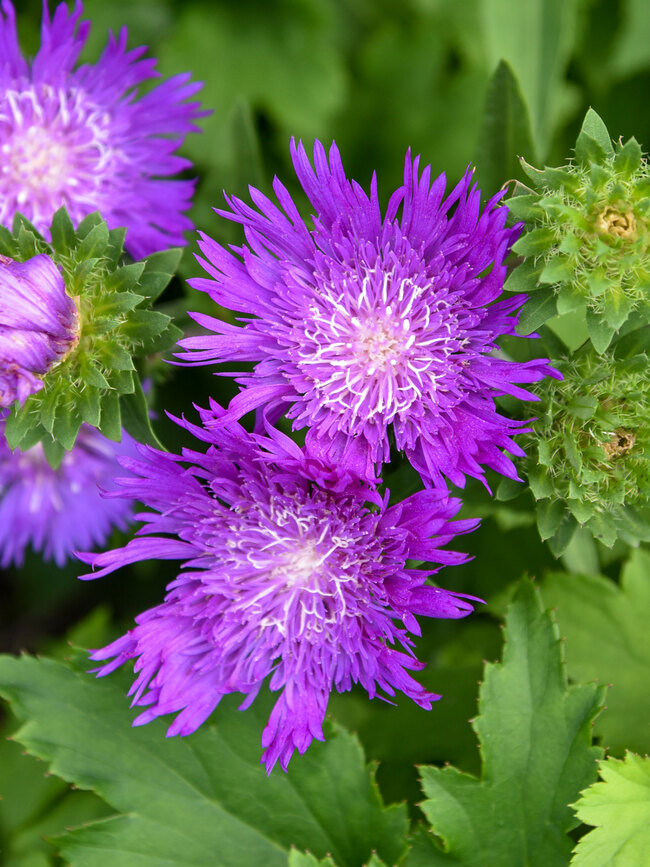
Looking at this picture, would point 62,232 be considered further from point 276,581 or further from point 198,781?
point 198,781

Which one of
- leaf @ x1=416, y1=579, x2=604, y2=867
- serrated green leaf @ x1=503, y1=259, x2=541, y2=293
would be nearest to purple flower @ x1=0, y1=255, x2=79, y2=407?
serrated green leaf @ x1=503, y1=259, x2=541, y2=293

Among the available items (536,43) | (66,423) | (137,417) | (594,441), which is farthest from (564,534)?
(536,43)

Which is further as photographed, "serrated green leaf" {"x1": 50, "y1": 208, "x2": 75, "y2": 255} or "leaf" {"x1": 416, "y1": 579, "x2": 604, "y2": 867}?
"leaf" {"x1": 416, "y1": 579, "x2": 604, "y2": 867}

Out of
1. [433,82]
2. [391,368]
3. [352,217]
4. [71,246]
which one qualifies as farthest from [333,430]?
[433,82]

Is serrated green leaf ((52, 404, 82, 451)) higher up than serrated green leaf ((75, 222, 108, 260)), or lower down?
lower down

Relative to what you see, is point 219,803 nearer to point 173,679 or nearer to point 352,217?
point 173,679

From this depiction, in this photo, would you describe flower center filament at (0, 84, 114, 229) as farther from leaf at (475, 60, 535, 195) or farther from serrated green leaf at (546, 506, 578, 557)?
serrated green leaf at (546, 506, 578, 557)

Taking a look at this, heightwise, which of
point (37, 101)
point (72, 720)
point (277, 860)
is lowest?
point (277, 860)
